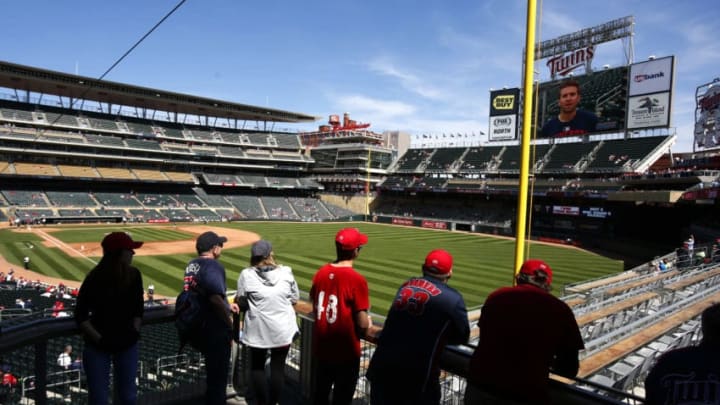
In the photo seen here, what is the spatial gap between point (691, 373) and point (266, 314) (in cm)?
308

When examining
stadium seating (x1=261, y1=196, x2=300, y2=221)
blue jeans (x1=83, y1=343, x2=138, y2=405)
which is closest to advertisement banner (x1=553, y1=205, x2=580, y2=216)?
stadium seating (x1=261, y1=196, x2=300, y2=221)

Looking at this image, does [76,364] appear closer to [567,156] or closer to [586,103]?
[586,103]

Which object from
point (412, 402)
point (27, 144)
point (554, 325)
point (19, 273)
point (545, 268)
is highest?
point (27, 144)

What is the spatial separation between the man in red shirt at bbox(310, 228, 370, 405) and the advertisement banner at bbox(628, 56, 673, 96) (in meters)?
44.7

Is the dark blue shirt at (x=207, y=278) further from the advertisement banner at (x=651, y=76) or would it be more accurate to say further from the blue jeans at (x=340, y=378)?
the advertisement banner at (x=651, y=76)

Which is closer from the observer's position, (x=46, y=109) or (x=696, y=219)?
(x=696, y=219)

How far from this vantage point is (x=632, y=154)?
47500 millimetres

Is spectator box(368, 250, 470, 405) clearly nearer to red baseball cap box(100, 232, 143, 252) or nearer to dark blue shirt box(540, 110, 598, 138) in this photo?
red baseball cap box(100, 232, 143, 252)

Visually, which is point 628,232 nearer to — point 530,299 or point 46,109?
point 530,299

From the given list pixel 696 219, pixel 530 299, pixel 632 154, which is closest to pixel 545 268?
pixel 530 299

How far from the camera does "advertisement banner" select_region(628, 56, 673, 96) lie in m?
37.4

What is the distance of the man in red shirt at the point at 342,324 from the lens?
11.3ft

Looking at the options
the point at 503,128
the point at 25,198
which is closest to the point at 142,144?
the point at 25,198

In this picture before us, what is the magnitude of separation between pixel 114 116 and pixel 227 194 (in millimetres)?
20967
